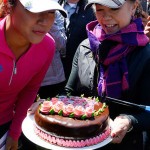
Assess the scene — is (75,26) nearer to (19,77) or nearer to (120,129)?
(19,77)

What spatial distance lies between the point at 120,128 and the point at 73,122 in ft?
1.05

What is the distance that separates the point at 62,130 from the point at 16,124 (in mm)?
440

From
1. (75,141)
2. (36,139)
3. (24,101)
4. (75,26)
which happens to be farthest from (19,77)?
(75,26)

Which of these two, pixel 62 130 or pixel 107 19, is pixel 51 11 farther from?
pixel 62 130

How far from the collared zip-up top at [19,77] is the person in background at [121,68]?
31 cm

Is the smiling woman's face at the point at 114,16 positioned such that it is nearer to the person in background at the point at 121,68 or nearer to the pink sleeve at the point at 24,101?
the person in background at the point at 121,68

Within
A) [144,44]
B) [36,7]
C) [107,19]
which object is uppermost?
[36,7]

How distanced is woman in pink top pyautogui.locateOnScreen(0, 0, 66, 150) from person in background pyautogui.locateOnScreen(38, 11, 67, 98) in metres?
0.66

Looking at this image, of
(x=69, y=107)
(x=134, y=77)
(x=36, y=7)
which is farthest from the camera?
(x=69, y=107)

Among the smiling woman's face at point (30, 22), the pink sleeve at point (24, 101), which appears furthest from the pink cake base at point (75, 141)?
the smiling woman's face at point (30, 22)

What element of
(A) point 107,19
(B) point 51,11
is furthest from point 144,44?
(B) point 51,11

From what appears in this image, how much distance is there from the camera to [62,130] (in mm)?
1949

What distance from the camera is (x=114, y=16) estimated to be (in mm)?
1938

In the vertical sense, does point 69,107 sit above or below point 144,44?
below
